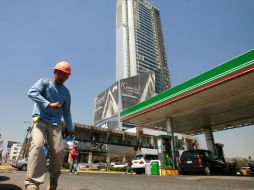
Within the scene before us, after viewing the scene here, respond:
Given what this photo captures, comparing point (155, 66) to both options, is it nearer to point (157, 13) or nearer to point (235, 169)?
point (157, 13)

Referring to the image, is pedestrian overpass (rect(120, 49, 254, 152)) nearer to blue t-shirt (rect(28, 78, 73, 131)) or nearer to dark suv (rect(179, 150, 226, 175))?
dark suv (rect(179, 150, 226, 175))

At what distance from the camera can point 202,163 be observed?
12.5 m

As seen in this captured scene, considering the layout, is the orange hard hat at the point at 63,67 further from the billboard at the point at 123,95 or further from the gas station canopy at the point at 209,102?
the billboard at the point at 123,95

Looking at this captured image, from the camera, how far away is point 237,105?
17.0 metres

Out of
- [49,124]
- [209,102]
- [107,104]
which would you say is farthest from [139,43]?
[49,124]

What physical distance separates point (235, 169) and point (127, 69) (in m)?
115

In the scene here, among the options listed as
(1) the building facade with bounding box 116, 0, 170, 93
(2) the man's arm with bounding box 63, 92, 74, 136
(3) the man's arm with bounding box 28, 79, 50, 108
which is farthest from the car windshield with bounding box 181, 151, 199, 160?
(1) the building facade with bounding box 116, 0, 170, 93

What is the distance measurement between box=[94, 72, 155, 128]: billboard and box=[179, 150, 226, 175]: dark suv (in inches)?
3592

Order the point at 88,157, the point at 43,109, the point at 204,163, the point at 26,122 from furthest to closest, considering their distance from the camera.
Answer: the point at 88,157, the point at 26,122, the point at 204,163, the point at 43,109

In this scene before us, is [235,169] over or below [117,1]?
below

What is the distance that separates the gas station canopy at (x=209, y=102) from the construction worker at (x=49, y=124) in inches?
413

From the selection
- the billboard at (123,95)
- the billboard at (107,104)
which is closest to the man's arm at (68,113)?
the billboard at (123,95)

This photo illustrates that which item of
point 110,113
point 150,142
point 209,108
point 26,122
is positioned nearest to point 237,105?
point 209,108

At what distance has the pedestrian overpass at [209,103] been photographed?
11758mm
